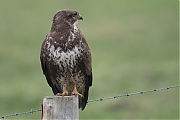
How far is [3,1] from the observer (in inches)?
1219

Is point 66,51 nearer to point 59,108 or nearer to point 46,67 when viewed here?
point 46,67

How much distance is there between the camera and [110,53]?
23250mm

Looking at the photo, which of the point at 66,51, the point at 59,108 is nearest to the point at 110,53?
the point at 66,51

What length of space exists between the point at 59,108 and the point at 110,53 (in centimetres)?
1683

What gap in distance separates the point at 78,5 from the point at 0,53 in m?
6.50

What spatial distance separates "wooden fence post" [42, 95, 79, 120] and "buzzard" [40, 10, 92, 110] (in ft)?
5.40

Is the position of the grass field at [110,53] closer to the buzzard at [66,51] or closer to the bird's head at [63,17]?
the buzzard at [66,51]

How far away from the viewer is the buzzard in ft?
27.1

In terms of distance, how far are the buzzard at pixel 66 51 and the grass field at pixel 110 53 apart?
7.49 metres

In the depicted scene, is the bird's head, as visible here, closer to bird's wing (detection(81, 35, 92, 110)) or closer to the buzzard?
the buzzard

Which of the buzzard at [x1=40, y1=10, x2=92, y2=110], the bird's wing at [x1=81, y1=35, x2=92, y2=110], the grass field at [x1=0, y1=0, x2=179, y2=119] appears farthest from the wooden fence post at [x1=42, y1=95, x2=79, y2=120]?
the grass field at [x1=0, y1=0, x2=179, y2=119]

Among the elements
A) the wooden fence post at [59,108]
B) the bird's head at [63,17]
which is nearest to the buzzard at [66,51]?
the bird's head at [63,17]

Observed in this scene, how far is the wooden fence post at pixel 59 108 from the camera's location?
6.43 metres

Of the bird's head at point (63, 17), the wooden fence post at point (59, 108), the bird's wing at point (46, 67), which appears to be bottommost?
the wooden fence post at point (59, 108)
